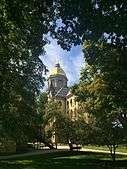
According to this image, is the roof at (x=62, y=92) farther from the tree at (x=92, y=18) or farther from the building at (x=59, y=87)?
the tree at (x=92, y=18)

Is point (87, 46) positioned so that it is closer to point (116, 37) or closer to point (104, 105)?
point (104, 105)

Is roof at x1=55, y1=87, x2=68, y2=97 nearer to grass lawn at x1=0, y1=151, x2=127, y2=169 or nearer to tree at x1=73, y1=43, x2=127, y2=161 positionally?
tree at x1=73, y1=43, x2=127, y2=161

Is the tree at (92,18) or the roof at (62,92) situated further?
the roof at (62,92)

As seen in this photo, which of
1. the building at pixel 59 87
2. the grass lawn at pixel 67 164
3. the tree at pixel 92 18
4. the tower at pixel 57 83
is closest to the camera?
the tree at pixel 92 18

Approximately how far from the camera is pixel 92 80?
36969 millimetres

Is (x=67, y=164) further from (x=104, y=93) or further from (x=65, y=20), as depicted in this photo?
(x=65, y=20)

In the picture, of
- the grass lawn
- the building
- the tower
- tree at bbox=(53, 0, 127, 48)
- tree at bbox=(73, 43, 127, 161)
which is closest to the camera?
tree at bbox=(53, 0, 127, 48)

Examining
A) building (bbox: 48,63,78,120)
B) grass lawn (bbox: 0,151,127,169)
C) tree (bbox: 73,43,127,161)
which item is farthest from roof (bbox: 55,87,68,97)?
grass lawn (bbox: 0,151,127,169)

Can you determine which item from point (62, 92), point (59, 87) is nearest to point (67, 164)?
point (62, 92)

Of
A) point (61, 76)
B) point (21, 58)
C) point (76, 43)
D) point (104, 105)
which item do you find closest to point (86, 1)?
point (76, 43)

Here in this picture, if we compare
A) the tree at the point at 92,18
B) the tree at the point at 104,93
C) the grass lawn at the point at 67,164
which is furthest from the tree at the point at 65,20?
the grass lawn at the point at 67,164

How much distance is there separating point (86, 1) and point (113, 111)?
69.8 ft

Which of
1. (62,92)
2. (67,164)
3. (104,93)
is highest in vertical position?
(62,92)

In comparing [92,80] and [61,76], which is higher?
[61,76]
